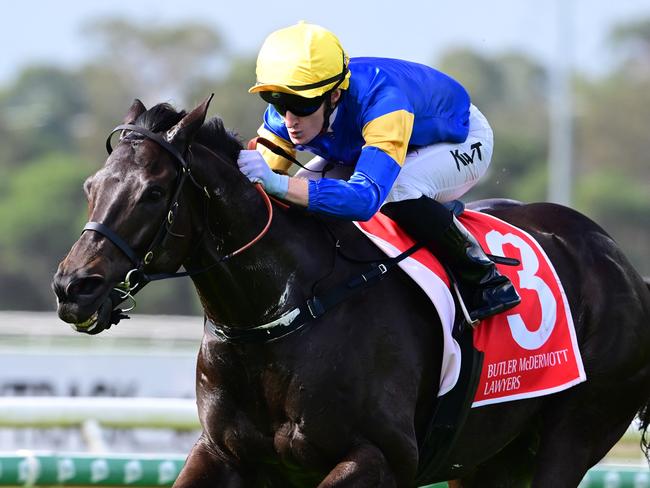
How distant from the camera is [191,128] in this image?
12.5 feet

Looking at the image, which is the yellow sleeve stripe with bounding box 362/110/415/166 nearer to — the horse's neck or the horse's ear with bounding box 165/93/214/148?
the horse's neck

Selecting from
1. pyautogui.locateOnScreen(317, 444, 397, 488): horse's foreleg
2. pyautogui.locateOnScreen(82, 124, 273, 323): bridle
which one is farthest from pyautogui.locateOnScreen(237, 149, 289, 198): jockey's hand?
pyautogui.locateOnScreen(317, 444, 397, 488): horse's foreleg

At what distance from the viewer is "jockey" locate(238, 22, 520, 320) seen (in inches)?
157

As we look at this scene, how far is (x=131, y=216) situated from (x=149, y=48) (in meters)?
53.7

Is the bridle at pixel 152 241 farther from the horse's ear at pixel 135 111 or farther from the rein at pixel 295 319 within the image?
the rein at pixel 295 319

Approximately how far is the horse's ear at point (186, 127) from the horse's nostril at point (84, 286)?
51 centimetres

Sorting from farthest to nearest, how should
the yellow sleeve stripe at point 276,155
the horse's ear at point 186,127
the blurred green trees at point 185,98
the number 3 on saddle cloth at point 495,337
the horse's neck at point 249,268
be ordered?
the blurred green trees at point 185,98 < the yellow sleeve stripe at point 276,155 < the number 3 on saddle cloth at point 495,337 < the horse's neck at point 249,268 < the horse's ear at point 186,127

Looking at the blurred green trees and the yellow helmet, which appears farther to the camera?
the blurred green trees

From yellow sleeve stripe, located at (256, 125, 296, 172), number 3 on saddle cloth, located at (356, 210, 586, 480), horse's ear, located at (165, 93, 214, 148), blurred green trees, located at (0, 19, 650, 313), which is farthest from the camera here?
blurred green trees, located at (0, 19, 650, 313)

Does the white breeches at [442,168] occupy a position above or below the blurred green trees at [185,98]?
A: above

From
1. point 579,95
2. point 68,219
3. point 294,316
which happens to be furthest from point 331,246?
point 579,95

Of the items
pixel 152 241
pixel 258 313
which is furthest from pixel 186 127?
pixel 258 313

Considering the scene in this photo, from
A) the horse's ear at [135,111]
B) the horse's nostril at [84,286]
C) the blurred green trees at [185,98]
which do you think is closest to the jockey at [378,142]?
the horse's ear at [135,111]

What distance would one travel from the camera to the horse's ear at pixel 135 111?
3881 millimetres
